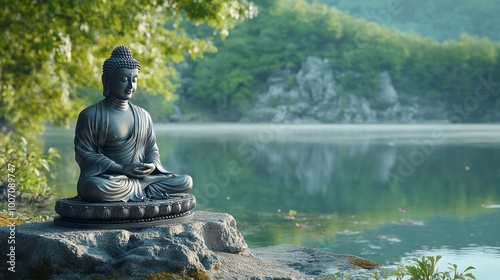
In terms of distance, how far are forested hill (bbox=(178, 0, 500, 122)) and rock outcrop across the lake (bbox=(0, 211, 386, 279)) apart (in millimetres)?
69648

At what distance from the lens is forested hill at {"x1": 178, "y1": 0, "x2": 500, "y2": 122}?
76812 mm

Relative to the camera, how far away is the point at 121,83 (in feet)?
24.5

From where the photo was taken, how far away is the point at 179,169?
23.4m

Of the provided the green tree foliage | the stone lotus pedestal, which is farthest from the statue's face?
the green tree foliage

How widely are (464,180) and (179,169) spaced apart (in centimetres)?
947

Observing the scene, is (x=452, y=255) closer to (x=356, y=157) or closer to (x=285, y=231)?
(x=285, y=231)

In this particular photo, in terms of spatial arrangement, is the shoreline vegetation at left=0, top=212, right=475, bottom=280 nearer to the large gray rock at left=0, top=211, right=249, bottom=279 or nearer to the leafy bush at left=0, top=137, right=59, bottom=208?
the large gray rock at left=0, top=211, right=249, bottom=279

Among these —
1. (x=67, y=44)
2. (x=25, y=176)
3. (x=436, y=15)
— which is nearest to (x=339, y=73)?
(x=436, y=15)

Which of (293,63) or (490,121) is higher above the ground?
(293,63)

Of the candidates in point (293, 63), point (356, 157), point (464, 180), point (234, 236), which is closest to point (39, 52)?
point (234, 236)

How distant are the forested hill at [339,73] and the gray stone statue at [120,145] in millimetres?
69302

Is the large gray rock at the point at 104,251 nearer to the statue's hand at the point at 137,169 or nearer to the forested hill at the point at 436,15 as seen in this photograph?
the statue's hand at the point at 137,169

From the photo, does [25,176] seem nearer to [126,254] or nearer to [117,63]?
[117,63]

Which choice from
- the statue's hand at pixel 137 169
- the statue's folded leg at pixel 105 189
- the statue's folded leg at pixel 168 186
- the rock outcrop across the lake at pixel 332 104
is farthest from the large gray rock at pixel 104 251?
the rock outcrop across the lake at pixel 332 104
